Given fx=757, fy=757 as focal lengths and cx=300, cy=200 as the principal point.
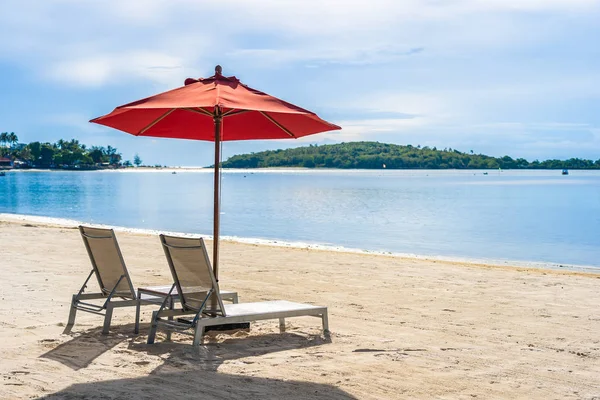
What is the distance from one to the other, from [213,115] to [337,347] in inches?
91.8

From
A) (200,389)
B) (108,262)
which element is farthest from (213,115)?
(200,389)

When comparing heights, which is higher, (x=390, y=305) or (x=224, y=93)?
(x=224, y=93)

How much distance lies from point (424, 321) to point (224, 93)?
319 cm

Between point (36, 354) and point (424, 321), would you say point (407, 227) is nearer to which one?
point (424, 321)

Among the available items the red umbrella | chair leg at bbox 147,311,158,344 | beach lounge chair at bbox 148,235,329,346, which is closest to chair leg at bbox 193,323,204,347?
beach lounge chair at bbox 148,235,329,346

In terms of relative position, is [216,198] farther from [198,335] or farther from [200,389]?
[200,389]

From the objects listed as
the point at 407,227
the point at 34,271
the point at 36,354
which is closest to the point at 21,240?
the point at 34,271

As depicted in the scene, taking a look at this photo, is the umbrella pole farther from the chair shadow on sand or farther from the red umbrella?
the chair shadow on sand

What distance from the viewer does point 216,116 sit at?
6734mm

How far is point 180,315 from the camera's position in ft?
20.9

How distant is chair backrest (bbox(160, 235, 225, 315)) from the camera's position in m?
5.68

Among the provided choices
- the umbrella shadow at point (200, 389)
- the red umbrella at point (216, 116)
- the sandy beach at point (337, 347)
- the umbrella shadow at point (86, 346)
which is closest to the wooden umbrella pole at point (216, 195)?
the red umbrella at point (216, 116)

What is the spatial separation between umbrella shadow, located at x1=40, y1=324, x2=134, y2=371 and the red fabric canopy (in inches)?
73.0

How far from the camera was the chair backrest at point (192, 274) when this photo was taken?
5.68 metres
